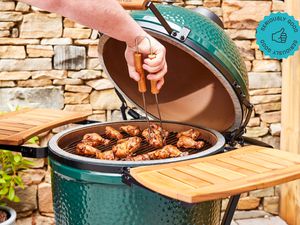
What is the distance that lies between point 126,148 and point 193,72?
64cm

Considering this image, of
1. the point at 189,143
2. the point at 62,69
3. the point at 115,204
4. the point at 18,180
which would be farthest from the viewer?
the point at 62,69

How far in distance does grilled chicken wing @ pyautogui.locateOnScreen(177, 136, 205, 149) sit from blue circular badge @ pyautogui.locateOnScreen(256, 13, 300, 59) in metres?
1.42

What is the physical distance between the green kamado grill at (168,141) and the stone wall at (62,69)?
101cm

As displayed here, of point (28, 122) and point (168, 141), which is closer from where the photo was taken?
point (168, 141)

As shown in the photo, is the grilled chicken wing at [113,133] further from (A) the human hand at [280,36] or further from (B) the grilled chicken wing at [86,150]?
(A) the human hand at [280,36]

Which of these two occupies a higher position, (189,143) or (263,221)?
(189,143)

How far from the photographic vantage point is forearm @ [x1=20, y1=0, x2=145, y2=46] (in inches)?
63.7

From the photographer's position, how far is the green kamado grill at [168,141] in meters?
1.84

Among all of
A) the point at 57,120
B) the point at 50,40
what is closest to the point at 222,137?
the point at 57,120

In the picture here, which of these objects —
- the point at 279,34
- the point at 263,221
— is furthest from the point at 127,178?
the point at 263,221

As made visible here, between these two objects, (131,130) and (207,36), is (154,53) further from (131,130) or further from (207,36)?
(131,130)

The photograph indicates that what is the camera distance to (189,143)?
7.16 ft

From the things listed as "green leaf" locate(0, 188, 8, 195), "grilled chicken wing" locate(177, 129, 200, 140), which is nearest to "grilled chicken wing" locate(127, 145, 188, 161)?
"grilled chicken wing" locate(177, 129, 200, 140)

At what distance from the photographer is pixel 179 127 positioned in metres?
2.49
